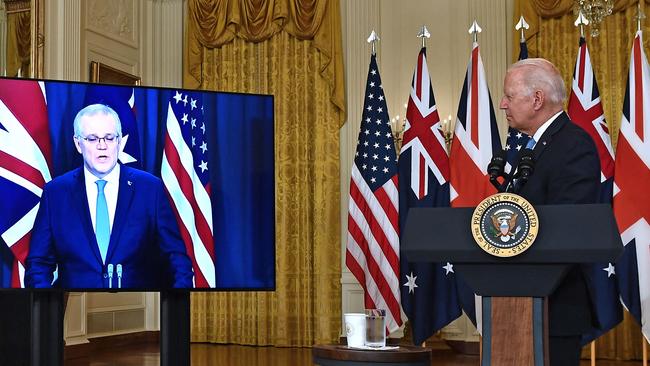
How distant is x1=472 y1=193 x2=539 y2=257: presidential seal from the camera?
229cm

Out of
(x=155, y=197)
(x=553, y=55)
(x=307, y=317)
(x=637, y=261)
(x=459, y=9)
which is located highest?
(x=459, y=9)

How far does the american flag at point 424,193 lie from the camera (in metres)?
6.99

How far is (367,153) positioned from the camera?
7668 mm

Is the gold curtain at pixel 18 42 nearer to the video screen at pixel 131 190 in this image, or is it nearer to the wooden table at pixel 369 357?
the video screen at pixel 131 190

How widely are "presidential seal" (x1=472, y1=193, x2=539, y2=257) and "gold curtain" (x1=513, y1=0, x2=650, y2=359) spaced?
6.23 metres

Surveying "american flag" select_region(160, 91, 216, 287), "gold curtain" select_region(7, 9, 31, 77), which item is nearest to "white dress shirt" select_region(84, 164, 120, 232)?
"american flag" select_region(160, 91, 216, 287)

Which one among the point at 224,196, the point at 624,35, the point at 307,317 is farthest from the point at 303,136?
the point at 224,196

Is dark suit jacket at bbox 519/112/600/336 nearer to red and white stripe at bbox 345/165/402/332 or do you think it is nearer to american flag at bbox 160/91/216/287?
american flag at bbox 160/91/216/287

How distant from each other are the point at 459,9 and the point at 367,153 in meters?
2.40

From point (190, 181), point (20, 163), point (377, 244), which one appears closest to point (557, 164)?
point (190, 181)

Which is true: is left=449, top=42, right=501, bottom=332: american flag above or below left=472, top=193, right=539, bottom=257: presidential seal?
above

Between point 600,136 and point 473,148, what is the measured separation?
0.99 m

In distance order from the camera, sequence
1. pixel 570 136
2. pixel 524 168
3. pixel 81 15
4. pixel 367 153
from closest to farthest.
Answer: pixel 524 168, pixel 570 136, pixel 367 153, pixel 81 15

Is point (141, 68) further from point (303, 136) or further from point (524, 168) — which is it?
point (524, 168)
